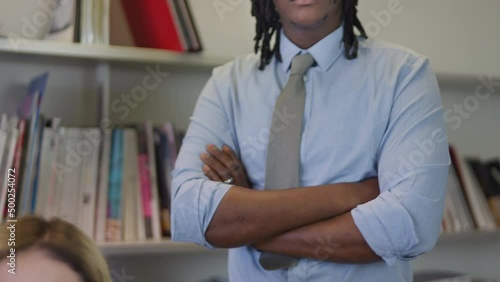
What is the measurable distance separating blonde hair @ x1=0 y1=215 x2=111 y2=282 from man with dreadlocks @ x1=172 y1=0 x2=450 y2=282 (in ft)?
1.31

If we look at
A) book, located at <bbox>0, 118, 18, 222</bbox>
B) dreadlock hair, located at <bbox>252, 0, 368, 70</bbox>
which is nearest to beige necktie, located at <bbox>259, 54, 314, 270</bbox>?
dreadlock hair, located at <bbox>252, 0, 368, 70</bbox>

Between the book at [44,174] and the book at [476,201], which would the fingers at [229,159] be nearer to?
the book at [44,174]

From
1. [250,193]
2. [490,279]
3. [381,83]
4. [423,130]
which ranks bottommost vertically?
[490,279]

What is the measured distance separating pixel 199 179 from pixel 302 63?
1.10 feet

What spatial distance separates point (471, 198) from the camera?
2131mm

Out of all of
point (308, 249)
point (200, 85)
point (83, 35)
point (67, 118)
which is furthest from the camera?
point (200, 85)

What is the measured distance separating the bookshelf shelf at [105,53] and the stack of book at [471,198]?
2.92 ft

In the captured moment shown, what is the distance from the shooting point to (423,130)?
4.09 feet

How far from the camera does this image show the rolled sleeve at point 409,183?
1.19 metres

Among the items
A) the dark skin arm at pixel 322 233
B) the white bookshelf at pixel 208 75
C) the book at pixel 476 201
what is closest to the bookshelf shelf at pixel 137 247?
the white bookshelf at pixel 208 75

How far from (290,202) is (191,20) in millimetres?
726

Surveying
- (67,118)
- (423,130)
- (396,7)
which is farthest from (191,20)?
(396,7)

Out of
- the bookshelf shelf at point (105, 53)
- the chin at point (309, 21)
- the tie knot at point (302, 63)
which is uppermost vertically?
the bookshelf shelf at point (105, 53)

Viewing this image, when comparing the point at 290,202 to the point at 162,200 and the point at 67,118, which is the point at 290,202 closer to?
the point at 162,200
